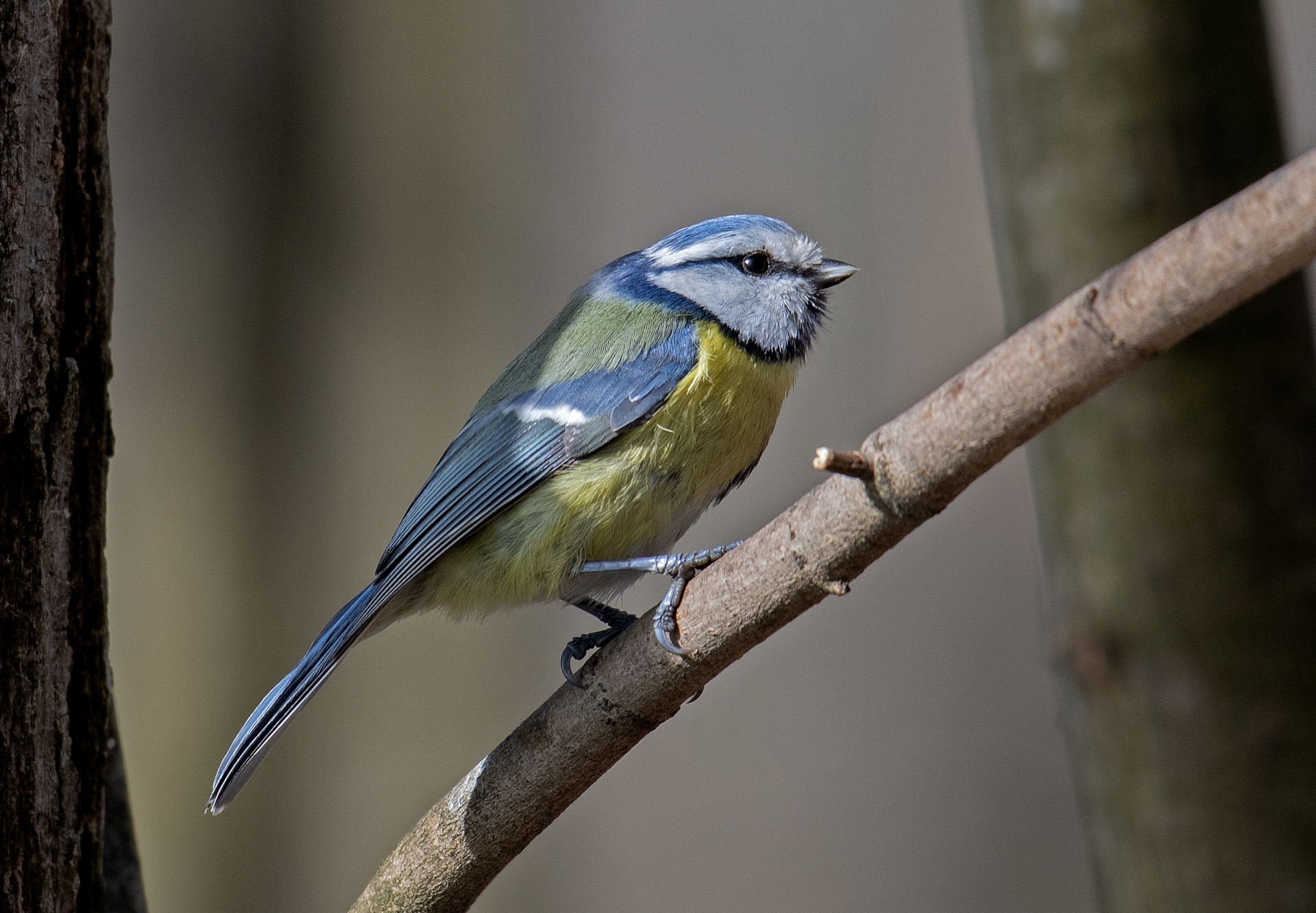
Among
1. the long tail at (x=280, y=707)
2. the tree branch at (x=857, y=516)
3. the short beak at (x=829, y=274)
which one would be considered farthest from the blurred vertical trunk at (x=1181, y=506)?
the long tail at (x=280, y=707)

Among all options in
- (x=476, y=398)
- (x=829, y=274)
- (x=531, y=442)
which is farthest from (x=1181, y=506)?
(x=476, y=398)

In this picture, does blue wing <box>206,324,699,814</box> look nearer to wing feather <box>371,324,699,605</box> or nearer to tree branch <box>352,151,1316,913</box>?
wing feather <box>371,324,699,605</box>

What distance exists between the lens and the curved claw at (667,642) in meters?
0.95

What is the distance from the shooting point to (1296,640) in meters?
1.25

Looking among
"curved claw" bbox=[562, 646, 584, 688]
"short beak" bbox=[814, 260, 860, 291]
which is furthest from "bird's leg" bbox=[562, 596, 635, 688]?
"short beak" bbox=[814, 260, 860, 291]

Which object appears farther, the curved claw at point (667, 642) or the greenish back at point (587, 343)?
the greenish back at point (587, 343)

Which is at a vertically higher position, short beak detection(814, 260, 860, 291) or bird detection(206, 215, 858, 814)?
short beak detection(814, 260, 860, 291)

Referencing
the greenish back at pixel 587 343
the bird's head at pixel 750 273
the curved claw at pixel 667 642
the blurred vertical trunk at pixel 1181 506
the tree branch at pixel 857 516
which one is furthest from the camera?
the bird's head at pixel 750 273

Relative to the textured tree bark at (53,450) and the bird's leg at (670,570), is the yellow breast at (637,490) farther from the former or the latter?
the textured tree bark at (53,450)

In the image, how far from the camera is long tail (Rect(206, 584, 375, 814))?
3.90ft

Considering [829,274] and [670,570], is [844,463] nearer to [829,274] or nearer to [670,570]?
[670,570]

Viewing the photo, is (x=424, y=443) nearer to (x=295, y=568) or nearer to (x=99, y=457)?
(x=295, y=568)

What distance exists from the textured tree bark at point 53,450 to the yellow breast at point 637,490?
46cm

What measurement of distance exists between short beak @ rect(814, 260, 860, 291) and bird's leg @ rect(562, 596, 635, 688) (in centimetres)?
53
